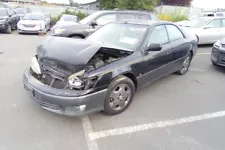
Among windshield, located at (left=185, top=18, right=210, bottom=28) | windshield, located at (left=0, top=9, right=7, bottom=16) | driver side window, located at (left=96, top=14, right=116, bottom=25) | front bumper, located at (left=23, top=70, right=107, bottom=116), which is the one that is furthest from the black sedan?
windshield, located at (left=0, top=9, right=7, bottom=16)

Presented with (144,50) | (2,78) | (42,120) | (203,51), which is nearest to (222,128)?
(144,50)

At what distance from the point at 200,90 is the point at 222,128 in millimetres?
1499

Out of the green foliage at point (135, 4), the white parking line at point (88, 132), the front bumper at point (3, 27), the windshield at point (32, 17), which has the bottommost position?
the white parking line at point (88, 132)

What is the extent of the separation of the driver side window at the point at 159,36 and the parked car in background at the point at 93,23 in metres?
3.00

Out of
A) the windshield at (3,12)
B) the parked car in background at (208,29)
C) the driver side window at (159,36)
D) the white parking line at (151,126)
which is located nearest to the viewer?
the white parking line at (151,126)

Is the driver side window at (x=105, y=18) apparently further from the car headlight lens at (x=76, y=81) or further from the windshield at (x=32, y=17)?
the windshield at (x=32, y=17)

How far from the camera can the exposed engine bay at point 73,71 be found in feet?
9.00

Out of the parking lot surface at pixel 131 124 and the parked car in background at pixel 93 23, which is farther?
the parked car in background at pixel 93 23

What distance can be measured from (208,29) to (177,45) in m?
5.61

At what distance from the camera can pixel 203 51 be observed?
8508 millimetres

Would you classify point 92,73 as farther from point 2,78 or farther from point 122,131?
point 2,78

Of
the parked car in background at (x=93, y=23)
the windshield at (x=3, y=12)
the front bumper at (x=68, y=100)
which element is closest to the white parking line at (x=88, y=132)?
the front bumper at (x=68, y=100)

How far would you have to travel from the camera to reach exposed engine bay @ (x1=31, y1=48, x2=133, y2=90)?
9.00 feet

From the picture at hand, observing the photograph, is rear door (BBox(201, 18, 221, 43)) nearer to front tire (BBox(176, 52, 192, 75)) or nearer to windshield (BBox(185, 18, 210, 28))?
windshield (BBox(185, 18, 210, 28))
